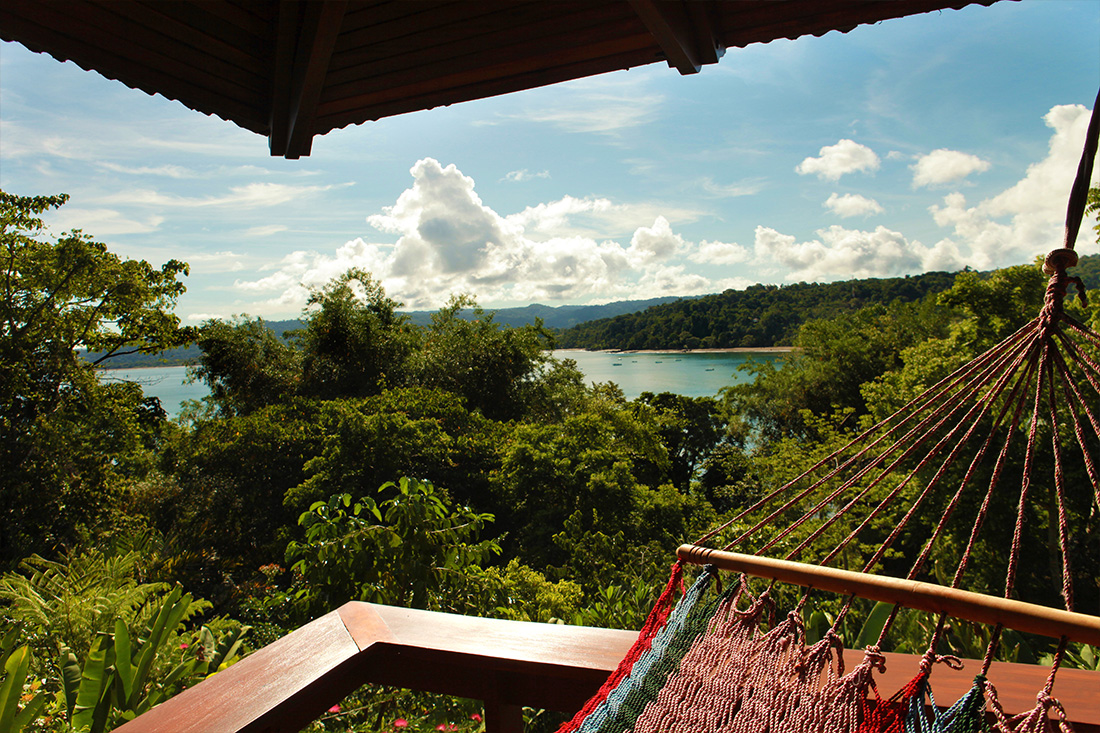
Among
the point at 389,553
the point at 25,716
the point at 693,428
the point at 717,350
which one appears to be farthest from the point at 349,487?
the point at 717,350

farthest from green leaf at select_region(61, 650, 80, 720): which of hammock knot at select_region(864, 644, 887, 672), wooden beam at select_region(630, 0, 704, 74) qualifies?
wooden beam at select_region(630, 0, 704, 74)

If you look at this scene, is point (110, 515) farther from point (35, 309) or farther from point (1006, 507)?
point (1006, 507)

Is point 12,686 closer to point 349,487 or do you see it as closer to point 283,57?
point 283,57

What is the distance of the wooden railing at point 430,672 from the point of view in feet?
2.47

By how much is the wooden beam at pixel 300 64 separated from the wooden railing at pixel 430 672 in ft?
3.56

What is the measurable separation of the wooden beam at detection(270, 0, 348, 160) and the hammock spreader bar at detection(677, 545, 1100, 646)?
1.21 metres

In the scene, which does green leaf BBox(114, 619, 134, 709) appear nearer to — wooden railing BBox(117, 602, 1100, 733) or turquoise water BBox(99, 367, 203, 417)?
wooden railing BBox(117, 602, 1100, 733)

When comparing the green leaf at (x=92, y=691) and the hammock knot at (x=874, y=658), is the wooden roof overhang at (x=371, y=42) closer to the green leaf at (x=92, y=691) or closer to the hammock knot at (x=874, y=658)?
the hammock knot at (x=874, y=658)

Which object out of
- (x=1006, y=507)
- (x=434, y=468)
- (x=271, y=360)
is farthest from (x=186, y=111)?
(x=271, y=360)

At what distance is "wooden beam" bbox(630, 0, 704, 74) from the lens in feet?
3.38

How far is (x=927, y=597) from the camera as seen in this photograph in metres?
0.63

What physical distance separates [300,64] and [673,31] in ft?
2.70

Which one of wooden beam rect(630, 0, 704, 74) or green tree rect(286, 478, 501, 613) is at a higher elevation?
wooden beam rect(630, 0, 704, 74)

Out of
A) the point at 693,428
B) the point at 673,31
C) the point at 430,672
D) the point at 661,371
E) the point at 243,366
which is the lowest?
the point at 693,428
